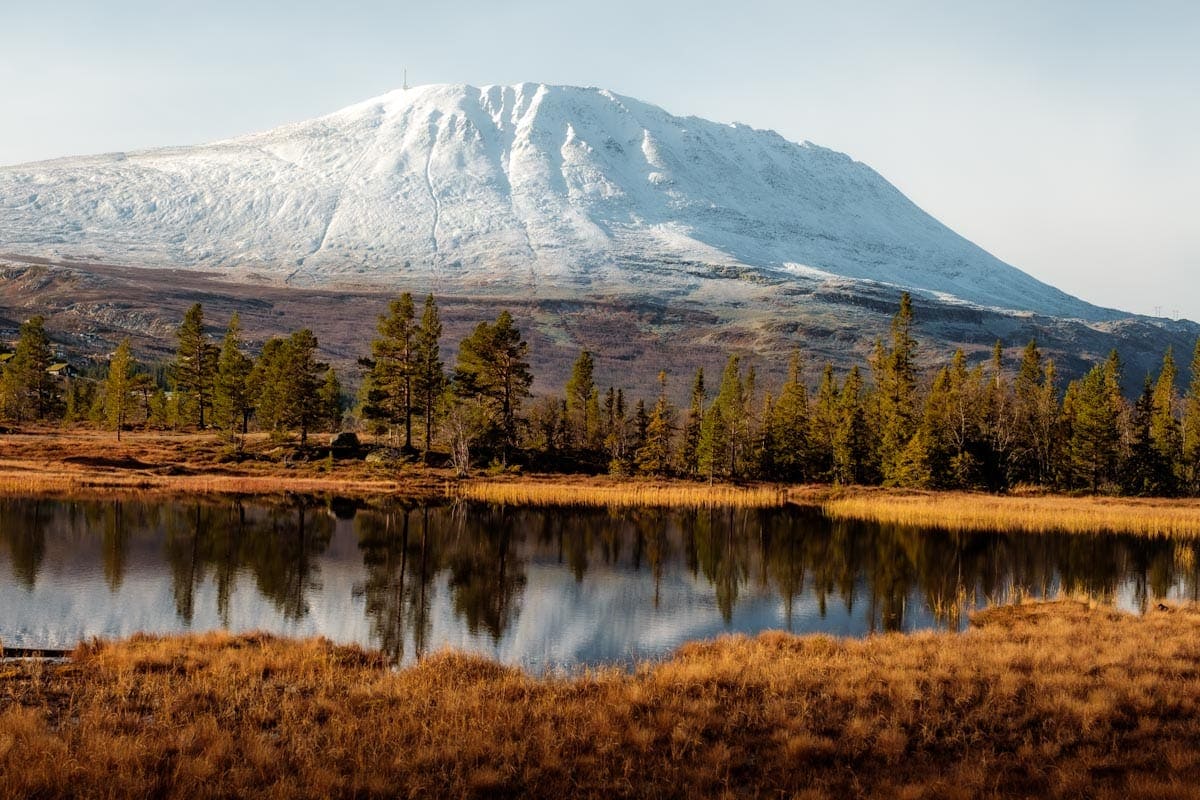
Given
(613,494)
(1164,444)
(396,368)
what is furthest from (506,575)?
(1164,444)

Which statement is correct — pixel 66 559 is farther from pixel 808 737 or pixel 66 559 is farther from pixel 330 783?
pixel 808 737

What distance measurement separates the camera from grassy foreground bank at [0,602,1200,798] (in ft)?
37.5

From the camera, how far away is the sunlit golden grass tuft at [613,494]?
67562 mm

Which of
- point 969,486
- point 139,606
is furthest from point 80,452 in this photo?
point 969,486

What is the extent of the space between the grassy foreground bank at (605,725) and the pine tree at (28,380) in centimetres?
9663

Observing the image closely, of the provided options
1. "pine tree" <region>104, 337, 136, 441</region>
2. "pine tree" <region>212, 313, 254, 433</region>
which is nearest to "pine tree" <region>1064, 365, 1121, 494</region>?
"pine tree" <region>212, 313, 254, 433</region>

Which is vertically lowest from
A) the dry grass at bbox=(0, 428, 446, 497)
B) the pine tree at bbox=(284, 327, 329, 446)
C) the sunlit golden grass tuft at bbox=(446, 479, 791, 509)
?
the sunlit golden grass tuft at bbox=(446, 479, 791, 509)

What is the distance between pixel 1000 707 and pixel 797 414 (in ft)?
273

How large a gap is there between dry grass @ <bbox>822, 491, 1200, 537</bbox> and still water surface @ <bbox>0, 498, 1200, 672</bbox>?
179 inches

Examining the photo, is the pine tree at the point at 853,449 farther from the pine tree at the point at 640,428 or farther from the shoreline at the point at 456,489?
the pine tree at the point at 640,428

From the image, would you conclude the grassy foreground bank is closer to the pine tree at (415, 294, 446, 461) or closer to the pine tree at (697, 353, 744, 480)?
the pine tree at (415, 294, 446, 461)

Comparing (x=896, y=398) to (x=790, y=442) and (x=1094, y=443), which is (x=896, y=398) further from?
(x=1094, y=443)

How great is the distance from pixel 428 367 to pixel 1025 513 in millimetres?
53575

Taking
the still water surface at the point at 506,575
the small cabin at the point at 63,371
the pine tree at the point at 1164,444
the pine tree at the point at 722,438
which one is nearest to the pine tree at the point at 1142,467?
the pine tree at the point at 1164,444
